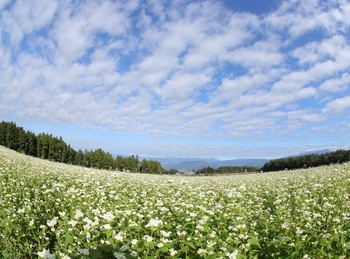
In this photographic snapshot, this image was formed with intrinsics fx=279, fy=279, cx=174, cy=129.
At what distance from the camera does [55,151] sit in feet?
374

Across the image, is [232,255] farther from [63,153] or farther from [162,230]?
[63,153]

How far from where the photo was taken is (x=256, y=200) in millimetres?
11867

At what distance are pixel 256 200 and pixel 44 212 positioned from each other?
821 cm

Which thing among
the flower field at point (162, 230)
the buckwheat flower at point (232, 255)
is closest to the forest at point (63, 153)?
the flower field at point (162, 230)

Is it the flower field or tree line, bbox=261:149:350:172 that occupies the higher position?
tree line, bbox=261:149:350:172

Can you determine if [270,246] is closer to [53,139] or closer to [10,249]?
[10,249]

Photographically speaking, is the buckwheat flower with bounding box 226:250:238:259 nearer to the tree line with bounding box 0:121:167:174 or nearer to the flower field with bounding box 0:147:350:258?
the flower field with bounding box 0:147:350:258

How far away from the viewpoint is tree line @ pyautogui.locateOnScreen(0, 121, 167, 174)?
107750mm

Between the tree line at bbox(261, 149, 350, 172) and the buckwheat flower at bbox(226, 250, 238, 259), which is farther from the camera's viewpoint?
the tree line at bbox(261, 149, 350, 172)

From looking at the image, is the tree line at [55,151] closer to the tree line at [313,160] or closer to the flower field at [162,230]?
the tree line at [313,160]

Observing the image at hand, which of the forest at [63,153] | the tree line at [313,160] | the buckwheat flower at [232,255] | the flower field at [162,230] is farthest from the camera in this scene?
the forest at [63,153]

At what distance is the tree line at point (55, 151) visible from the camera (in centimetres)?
10775

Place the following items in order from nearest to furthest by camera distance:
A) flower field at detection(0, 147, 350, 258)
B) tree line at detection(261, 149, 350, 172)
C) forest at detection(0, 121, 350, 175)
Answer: flower field at detection(0, 147, 350, 258) → tree line at detection(261, 149, 350, 172) → forest at detection(0, 121, 350, 175)

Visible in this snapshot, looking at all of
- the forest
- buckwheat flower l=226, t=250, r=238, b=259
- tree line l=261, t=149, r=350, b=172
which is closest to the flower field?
buckwheat flower l=226, t=250, r=238, b=259
